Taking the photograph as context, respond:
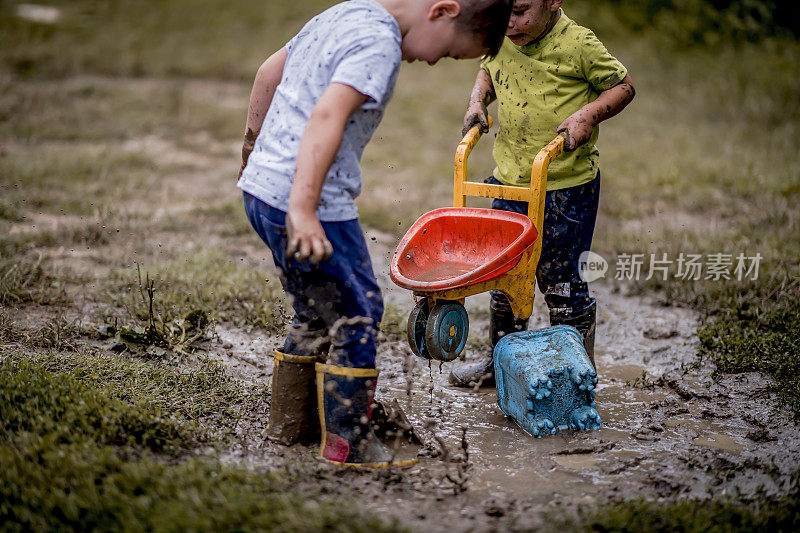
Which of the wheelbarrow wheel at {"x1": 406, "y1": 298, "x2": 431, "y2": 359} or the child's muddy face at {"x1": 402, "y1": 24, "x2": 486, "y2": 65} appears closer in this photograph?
the child's muddy face at {"x1": 402, "y1": 24, "x2": 486, "y2": 65}

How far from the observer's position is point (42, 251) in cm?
461

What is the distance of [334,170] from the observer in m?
2.40

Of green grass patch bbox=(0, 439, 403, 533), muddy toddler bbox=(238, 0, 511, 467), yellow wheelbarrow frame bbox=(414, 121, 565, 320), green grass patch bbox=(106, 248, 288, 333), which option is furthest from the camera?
green grass patch bbox=(106, 248, 288, 333)

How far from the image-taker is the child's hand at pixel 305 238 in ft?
7.14

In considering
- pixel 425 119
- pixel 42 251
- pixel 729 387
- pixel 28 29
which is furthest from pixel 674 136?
pixel 28 29

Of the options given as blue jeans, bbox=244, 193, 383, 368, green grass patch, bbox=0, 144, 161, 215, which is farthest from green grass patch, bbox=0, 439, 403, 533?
green grass patch, bbox=0, 144, 161, 215

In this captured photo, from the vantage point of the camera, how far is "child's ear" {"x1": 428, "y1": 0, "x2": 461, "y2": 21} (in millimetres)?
2350

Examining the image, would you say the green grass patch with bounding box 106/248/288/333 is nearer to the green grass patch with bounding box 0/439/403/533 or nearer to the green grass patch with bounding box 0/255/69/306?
the green grass patch with bounding box 0/255/69/306

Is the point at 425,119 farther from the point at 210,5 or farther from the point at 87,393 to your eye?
the point at 210,5

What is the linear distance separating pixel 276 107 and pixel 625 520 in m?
1.67

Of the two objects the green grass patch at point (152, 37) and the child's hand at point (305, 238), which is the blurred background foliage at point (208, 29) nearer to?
the green grass patch at point (152, 37)

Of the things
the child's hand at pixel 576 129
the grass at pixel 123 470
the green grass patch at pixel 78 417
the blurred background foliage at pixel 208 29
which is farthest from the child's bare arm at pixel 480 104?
the blurred background foliage at pixel 208 29

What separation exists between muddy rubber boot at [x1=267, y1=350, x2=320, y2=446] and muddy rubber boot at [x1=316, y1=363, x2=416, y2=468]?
5.6 inches

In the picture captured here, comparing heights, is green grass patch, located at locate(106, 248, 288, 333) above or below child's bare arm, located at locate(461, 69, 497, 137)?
below
